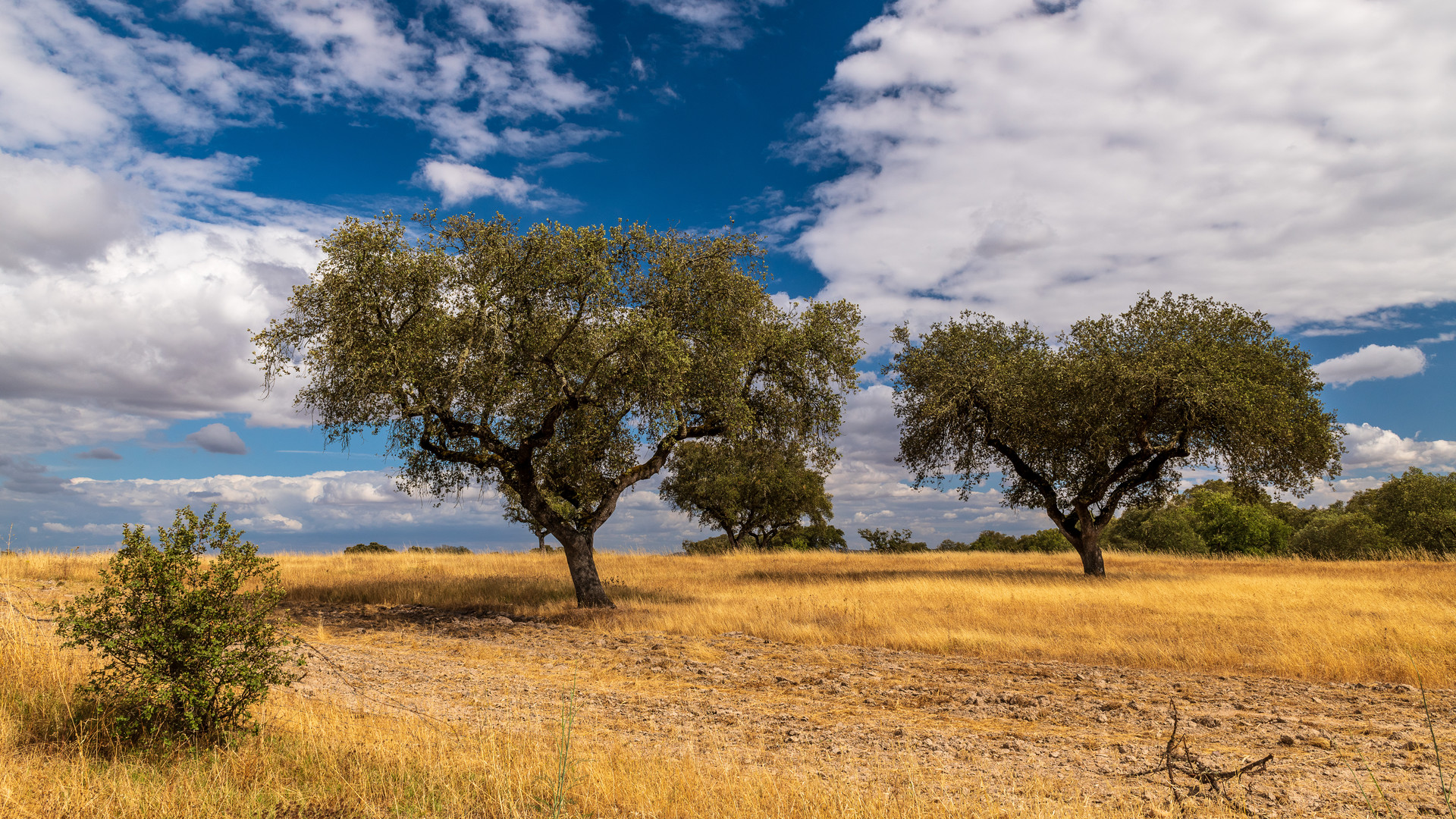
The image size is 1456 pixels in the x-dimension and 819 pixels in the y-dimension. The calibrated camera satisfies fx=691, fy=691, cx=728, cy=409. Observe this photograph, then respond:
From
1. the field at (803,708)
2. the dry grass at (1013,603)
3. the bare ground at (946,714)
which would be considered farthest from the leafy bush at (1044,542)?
the bare ground at (946,714)

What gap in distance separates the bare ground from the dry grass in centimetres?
126

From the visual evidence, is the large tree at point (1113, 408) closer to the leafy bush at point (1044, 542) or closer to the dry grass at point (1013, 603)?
the dry grass at point (1013, 603)

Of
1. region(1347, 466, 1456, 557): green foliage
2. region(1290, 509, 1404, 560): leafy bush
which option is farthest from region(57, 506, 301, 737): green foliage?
region(1347, 466, 1456, 557): green foliage

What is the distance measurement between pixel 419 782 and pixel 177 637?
12.7ft

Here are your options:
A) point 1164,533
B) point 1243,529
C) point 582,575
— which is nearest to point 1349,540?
point 1243,529

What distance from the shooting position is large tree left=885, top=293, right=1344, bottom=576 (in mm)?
27094

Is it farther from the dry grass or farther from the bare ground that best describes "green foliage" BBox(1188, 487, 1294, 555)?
the bare ground

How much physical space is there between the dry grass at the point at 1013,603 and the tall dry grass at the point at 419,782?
8620 millimetres

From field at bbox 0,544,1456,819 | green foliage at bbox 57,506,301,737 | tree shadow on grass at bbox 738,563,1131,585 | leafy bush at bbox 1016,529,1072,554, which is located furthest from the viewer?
leafy bush at bbox 1016,529,1072,554

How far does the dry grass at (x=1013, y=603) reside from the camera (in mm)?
13164

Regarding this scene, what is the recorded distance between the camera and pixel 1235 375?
2689 cm

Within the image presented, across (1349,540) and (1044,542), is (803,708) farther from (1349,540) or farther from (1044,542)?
(1044,542)

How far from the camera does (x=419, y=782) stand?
238 inches

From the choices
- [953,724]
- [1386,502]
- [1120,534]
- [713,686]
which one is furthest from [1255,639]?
[1120,534]
